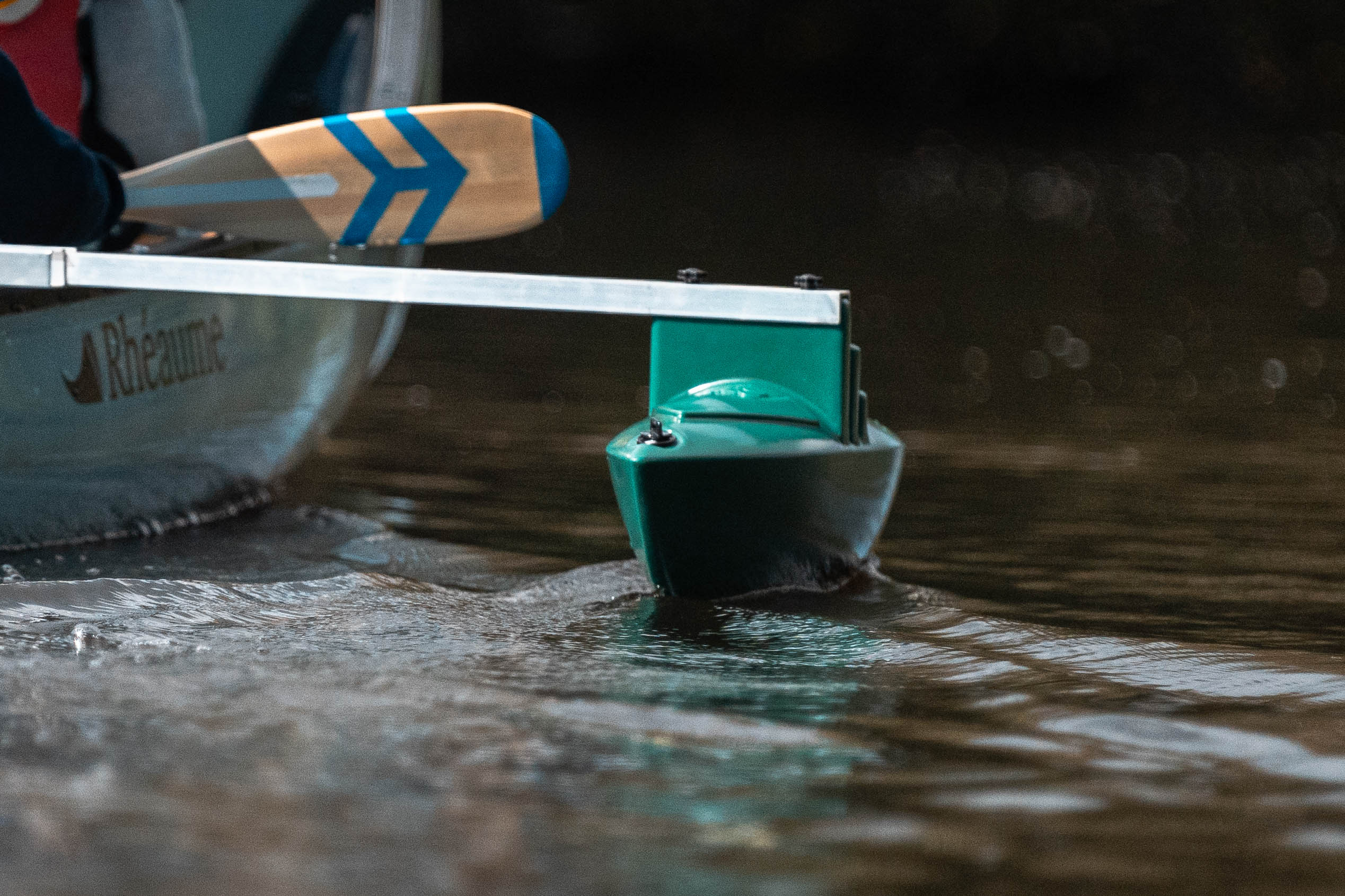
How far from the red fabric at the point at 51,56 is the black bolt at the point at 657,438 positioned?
8.49 ft

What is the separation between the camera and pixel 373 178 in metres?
5.99

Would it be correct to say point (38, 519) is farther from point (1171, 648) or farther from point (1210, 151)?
point (1210, 151)

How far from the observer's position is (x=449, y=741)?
3363 mm

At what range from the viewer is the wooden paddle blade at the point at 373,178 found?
5.83 meters

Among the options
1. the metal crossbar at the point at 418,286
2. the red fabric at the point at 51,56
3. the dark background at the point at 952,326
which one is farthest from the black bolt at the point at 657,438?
the red fabric at the point at 51,56

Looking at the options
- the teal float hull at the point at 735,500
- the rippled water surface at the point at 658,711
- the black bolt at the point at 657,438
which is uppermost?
the black bolt at the point at 657,438

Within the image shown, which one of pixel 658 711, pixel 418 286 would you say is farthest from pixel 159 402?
pixel 658 711

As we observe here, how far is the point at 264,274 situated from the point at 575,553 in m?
1.64

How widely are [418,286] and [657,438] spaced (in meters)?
0.72

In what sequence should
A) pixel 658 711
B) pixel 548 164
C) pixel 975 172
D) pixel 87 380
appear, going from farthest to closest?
pixel 975 172
pixel 548 164
pixel 87 380
pixel 658 711

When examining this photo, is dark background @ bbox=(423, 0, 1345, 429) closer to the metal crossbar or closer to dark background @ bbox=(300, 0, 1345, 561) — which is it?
dark background @ bbox=(300, 0, 1345, 561)

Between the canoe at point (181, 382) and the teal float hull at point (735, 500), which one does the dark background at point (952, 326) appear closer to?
the canoe at point (181, 382)

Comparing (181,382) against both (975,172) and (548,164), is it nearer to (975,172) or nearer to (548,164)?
(548,164)

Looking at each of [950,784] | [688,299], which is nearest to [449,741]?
[950,784]
